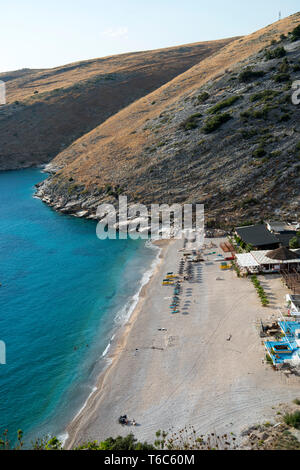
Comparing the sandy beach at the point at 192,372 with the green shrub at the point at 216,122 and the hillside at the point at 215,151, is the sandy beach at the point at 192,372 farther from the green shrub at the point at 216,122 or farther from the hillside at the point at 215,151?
the green shrub at the point at 216,122

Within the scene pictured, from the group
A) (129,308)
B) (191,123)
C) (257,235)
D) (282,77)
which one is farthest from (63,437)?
(282,77)

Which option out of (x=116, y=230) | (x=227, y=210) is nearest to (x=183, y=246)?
(x=227, y=210)

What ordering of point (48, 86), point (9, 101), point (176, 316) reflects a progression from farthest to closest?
point (48, 86)
point (9, 101)
point (176, 316)

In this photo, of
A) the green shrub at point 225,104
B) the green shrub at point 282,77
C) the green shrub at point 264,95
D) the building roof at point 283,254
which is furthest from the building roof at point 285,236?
the green shrub at point 282,77

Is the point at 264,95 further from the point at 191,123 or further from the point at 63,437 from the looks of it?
the point at 63,437
